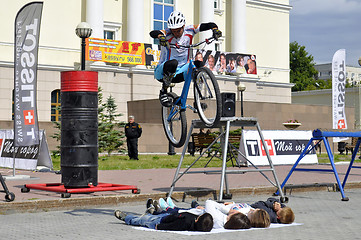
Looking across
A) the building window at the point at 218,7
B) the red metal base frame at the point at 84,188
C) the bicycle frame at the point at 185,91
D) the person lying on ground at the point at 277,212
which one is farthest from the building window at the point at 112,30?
the person lying on ground at the point at 277,212

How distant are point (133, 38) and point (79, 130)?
116ft

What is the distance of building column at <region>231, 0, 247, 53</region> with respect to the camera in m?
53.6

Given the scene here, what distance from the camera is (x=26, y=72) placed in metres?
14.9

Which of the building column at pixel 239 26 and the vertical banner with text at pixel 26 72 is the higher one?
the building column at pixel 239 26

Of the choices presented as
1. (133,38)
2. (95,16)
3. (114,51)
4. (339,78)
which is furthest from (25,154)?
(133,38)

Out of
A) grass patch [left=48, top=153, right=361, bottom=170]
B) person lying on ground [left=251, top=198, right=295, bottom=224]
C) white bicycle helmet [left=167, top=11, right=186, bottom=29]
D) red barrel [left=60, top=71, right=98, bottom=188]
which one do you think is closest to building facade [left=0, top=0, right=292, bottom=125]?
grass patch [left=48, top=153, right=361, bottom=170]

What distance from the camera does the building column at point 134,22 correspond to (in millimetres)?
46656

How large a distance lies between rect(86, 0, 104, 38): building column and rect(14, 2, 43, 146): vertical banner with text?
97.1 ft

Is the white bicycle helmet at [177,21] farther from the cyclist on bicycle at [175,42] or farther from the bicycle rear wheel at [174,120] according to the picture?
the bicycle rear wheel at [174,120]

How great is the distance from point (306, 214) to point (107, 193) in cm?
398

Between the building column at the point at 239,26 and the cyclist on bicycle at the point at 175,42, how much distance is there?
1772 inches

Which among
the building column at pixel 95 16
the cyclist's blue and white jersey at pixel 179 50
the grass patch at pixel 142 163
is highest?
the building column at pixel 95 16

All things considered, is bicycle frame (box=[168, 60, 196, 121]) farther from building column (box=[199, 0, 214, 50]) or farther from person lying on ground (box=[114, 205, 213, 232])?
building column (box=[199, 0, 214, 50])

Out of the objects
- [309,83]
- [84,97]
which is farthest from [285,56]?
[84,97]
